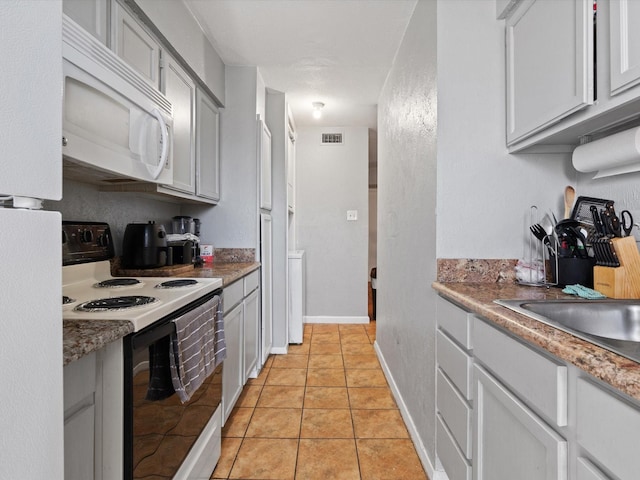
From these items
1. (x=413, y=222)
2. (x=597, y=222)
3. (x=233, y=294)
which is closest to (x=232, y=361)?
(x=233, y=294)

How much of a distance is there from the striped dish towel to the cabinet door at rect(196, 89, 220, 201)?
3.30 ft

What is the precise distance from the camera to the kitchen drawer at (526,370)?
30.4 inches

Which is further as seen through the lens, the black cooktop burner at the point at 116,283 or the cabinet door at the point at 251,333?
the cabinet door at the point at 251,333

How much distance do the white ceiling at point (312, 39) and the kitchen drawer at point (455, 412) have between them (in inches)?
77.8

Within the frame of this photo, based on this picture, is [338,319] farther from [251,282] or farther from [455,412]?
[455,412]

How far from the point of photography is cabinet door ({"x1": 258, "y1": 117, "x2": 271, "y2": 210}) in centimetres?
275

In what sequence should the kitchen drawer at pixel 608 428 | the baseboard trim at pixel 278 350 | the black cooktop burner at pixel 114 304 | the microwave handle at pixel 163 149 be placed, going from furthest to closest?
the baseboard trim at pixel 278 350 < the microwave handle at pixel 163 149 < the black cooktop burner at pixel 114 304 < the kitchen drawer at pixel 608 428

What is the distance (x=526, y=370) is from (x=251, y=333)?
1959 millimetres

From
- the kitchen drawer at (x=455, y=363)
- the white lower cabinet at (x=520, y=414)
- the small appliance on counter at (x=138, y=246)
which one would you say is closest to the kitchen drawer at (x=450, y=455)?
the white lower cabinet at (x=520, y=414)

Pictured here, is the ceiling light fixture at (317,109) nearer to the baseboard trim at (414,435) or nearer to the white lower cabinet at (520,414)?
the baseboard trim at (414,435)

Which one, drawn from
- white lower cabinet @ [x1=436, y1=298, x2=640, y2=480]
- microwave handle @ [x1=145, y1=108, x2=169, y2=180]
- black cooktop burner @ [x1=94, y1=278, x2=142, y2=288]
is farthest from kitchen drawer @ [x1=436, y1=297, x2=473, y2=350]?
black cooktop burner @ [x1=94, y1=278, x2=142, y2=288]

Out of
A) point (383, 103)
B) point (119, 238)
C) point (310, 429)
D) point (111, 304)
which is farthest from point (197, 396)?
point (383, 103)

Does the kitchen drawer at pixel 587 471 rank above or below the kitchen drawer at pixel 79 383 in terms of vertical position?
below

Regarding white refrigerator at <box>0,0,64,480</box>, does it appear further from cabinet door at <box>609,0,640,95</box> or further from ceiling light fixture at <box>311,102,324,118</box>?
ceiling light fixture at <box>311,102,324,118</box>
